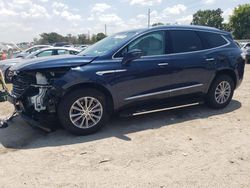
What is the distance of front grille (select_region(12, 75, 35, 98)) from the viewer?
17.4 feet

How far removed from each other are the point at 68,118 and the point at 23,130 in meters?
1.09

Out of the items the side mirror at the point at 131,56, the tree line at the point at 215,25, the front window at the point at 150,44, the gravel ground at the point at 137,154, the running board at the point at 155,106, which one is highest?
the tree line at the point at 215,25

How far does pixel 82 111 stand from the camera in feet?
17.3

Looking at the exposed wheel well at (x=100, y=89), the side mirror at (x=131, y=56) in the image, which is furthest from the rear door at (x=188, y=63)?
the exposed wheel well at (x=100, y=89)

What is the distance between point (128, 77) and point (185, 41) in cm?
159

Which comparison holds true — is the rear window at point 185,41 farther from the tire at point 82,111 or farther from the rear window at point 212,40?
the tire at point 82,111

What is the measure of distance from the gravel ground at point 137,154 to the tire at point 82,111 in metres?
0.17

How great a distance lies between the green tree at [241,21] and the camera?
66312 mm

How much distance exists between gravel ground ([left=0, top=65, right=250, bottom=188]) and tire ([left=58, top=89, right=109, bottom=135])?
165 millimetres

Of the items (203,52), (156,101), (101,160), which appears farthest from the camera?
(203,52)

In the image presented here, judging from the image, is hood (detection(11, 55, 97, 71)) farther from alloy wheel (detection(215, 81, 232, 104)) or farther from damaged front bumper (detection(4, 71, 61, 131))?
alloy wheel (detection(215, 81, 232, 104))

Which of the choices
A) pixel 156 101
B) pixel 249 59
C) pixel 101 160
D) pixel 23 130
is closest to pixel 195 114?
pixel 156 101

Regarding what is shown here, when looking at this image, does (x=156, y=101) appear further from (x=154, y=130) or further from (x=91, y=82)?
(x=91, y=82)

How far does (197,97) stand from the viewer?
21.6ft
